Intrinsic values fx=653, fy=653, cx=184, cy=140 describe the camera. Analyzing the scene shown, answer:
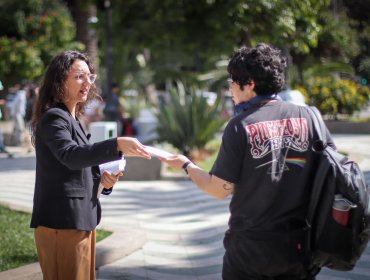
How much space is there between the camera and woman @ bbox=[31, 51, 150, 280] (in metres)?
2.93

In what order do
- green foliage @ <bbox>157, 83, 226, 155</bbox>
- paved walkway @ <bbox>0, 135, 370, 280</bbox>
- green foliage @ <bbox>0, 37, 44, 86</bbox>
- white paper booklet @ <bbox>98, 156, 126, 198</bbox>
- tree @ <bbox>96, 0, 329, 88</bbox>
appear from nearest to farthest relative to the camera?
white paper booklet @ <bbox>98, 156, 126, 198</bbox>
paved walkway @ <bbox>0, 135, 370, 280</bbox>
green foliage @ <bbox>157, 83, 226, 155</bbox>
tree @ <bbox>96, 0, 329, 88</bbox>
green foliage @ <bbox>0, 37, 44, 86</bbox>

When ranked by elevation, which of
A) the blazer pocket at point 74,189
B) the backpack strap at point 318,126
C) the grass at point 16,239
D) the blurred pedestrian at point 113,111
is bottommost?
the grass at point 16,239

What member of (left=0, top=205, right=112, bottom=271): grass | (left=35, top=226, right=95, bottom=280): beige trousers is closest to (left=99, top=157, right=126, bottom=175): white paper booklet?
(left=35, top=226, right=95, bottom=280): beige trousers

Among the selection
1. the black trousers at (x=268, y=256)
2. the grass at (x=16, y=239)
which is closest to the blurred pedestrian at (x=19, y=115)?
the grass at (x=16, y=239)

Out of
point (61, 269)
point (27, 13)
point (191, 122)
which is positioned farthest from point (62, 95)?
point (27, 13)

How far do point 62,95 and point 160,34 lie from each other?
464 inches

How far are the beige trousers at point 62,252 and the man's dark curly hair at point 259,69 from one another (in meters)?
1.08

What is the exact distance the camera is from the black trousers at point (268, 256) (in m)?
2.66

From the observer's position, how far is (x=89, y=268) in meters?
3.21

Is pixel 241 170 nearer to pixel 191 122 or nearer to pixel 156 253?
pixel 156 253

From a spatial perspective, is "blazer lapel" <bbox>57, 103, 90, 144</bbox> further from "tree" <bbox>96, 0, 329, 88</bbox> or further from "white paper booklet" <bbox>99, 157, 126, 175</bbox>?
"tree" <bbox>96, 0, 329, 88</bbox>

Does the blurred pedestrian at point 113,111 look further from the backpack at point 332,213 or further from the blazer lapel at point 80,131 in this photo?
the backpack at point 332,213

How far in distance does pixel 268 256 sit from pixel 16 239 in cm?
426

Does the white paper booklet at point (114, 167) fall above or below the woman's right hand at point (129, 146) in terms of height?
below
